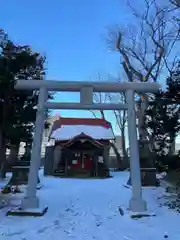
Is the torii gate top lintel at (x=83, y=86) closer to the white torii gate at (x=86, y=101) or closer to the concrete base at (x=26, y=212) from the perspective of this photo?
the white torii gate at (x=86, y=101)

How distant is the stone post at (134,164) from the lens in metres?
7.90

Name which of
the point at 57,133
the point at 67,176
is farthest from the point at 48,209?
the point at 57,133

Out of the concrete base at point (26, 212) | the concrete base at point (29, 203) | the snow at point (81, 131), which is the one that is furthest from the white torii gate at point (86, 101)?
the snow at point (81, 131)

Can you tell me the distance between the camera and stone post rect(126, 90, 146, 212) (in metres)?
7.90

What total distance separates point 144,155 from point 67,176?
6174mm

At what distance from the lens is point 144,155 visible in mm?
15688

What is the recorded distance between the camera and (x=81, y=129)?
2320 centimetres

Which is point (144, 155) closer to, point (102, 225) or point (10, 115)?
point (10, 115)

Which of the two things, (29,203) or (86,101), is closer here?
(29,203)

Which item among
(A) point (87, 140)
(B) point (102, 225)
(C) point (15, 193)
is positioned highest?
(A) point (87, 140)

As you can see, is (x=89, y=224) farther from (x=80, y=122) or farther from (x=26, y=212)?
(x=80, y=122)

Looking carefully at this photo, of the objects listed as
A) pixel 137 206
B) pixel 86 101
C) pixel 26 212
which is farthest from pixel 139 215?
pixel 86 101

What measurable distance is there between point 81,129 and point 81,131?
0.59 m

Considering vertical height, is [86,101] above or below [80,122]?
below
